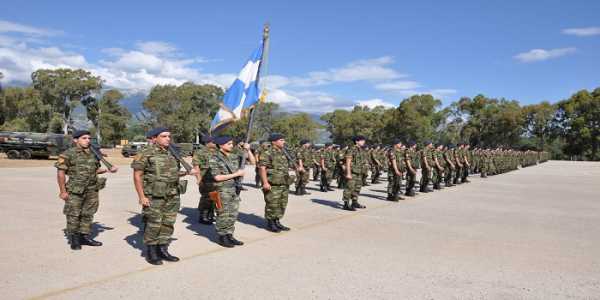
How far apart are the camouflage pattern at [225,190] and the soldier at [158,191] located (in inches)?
29.0

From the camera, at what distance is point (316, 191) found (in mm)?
14758

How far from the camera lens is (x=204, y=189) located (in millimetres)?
8305

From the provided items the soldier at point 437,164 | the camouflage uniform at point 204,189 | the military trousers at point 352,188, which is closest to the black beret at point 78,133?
the camouflage uniform at point 204,189

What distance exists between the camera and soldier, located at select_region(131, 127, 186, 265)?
5605 mm

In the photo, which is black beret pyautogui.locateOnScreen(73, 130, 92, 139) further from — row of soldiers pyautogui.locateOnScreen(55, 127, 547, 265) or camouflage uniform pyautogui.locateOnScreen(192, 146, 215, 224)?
camouflage uniform pyautogui.locateOnScreen(192, 146, 215, 224)

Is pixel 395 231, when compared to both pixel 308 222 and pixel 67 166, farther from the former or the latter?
pixel 67 166

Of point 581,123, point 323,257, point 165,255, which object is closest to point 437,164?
point 323,257

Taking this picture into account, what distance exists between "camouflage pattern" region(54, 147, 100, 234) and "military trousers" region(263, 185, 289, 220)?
2.70 metres

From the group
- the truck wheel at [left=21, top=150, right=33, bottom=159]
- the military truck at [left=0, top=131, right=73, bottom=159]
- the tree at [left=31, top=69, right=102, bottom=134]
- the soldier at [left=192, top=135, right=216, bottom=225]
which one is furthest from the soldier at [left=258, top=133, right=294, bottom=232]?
the tree at [left=31, top=69, right=102, bottom=134]

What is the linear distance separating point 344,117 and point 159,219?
7438 centimetres

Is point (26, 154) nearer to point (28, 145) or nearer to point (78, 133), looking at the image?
point (28, 145)

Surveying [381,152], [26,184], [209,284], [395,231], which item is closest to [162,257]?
[209,284]

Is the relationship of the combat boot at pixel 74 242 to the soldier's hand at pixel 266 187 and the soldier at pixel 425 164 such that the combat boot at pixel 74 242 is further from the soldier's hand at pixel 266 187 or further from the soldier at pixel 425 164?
the soldier at pixel 425 164

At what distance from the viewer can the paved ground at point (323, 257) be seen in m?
4.75
